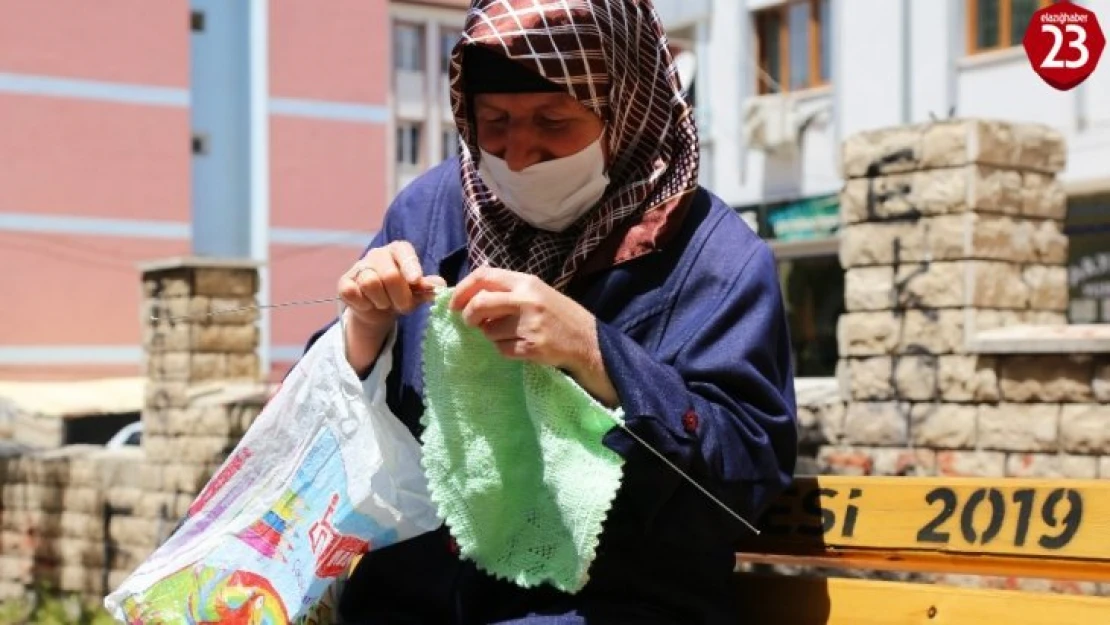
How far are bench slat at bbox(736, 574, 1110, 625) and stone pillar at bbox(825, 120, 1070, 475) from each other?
4018 mm

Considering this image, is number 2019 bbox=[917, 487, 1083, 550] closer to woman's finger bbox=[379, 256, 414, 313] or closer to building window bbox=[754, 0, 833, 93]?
woman's finger bbox=[379, 256, 414, 313]

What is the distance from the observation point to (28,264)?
23.4 meters

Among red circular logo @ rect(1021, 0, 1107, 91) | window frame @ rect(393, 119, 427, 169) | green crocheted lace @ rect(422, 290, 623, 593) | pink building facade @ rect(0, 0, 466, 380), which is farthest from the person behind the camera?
window frame @ rect(393, 119, 427, 169)

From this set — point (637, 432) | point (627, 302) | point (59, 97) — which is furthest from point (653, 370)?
point (59, 97)

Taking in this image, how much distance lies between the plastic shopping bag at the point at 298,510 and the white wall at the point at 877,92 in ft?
29.5

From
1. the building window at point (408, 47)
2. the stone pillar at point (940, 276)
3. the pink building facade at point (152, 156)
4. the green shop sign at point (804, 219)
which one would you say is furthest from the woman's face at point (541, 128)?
the pink building facade at point (152, 156)

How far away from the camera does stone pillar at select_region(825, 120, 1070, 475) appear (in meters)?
6.55

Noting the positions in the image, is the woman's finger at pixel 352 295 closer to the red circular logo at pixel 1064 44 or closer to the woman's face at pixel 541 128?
the woman's face at pixel 541 128

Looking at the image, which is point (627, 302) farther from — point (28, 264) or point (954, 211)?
point (28, 264)

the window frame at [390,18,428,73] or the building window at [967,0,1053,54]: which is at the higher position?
the window frame at [390,18,428,73]

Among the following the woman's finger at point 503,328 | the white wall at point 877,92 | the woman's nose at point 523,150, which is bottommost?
the woman's finger at point 503,328

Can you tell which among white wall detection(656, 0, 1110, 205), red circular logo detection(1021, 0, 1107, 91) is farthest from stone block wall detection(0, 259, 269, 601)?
red circular logo detection(1021, 0, 1107, 91)

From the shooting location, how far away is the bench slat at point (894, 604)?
92.4 inches

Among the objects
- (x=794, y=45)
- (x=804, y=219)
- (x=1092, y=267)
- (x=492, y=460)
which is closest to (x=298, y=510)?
(x=492, y=460)
